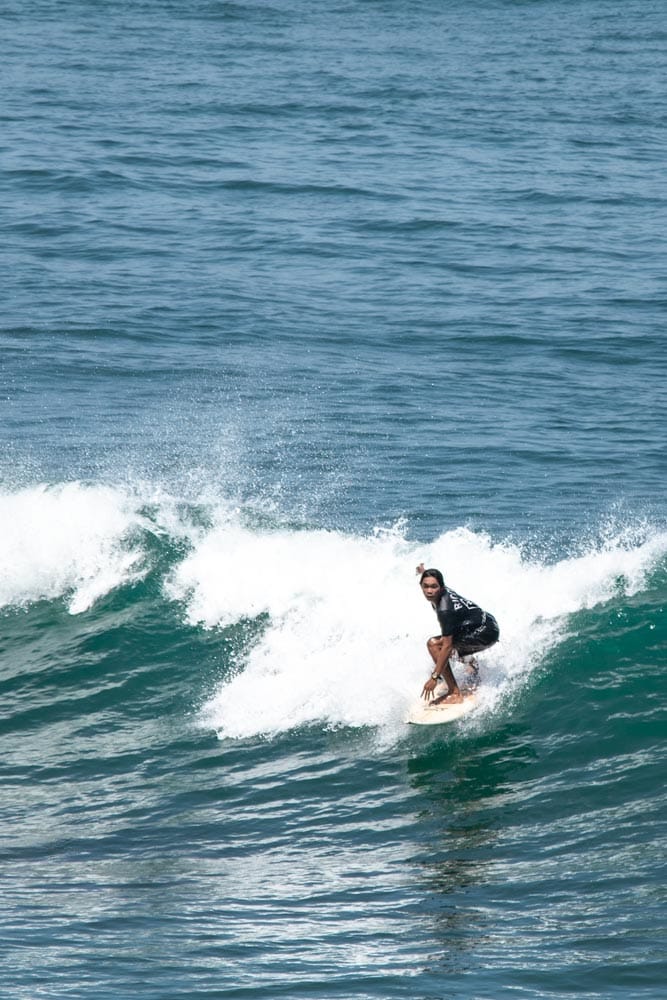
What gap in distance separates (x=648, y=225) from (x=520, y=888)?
84.9 ft

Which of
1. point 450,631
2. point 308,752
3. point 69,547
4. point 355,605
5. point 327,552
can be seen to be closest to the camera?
point 450,631

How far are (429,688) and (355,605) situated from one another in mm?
2755

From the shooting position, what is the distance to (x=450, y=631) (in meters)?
12.8

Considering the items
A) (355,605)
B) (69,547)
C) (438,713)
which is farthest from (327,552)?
(438,713)

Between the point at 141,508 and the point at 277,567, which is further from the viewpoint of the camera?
the point at 141,508

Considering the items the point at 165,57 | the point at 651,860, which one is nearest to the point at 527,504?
the point at 651,860

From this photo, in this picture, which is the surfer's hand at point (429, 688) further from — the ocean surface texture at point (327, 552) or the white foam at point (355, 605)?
Result: the white foam at point (355, 605)

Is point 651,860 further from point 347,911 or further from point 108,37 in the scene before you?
point 108,37

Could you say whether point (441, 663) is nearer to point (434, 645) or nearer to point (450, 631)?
point (434, 645)

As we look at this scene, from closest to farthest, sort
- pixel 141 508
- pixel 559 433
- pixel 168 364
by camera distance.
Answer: pixel 141 508
pixel 559 433
pixel 168 364

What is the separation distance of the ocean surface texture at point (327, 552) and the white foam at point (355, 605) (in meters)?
0.05

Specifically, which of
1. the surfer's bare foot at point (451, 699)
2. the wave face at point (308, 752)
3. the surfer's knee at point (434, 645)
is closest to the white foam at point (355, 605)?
the wave face at point (308, 752)

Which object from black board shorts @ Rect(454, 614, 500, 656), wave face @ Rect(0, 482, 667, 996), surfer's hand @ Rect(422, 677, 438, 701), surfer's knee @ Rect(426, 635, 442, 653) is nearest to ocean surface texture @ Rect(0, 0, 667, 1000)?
wave face @ Rect(0, 482, 667, 996)

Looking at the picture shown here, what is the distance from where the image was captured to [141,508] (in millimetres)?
18016
